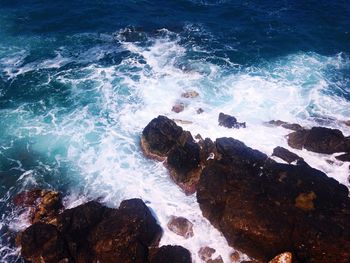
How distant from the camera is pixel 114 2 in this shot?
4528 centimetres

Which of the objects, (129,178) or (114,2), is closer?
(129,178)

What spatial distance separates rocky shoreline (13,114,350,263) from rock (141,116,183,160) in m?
1.28

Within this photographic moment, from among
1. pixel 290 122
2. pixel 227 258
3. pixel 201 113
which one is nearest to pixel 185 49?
pixel 201 113

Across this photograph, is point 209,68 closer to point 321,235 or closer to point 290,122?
point 290,122

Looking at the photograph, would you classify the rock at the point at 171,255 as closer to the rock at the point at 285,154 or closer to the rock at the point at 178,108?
the rock at the point at 285,154

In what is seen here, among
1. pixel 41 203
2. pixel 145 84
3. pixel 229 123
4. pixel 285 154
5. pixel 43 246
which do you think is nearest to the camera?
pixel 43 246

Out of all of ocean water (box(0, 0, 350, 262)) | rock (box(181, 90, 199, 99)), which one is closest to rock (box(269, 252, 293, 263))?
ocean water (box(0, 0, 350, 262))

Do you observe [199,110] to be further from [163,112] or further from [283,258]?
[283,258]

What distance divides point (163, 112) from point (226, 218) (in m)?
12.1

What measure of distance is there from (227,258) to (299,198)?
5.15 m

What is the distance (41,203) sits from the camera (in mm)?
20484

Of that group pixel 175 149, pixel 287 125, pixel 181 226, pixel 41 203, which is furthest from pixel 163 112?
pixel 41 203

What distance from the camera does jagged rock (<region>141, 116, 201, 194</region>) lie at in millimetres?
22141

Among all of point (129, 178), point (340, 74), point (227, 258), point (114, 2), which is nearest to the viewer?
point (227, 258)
